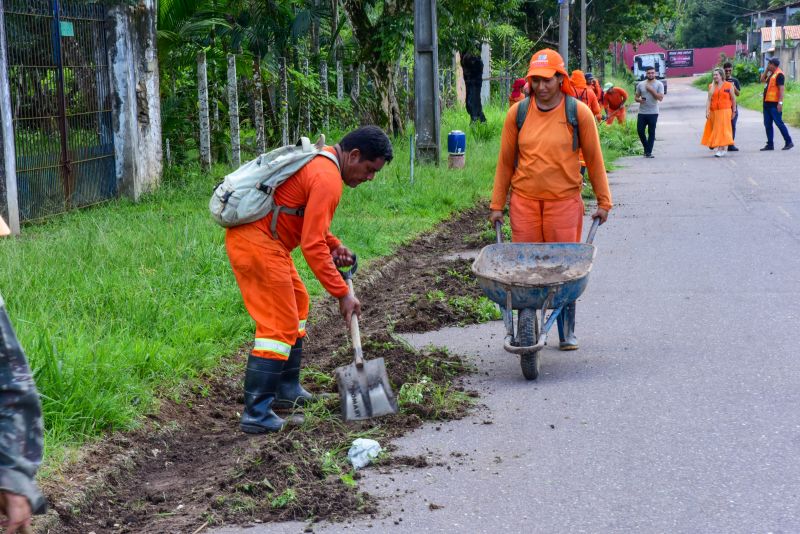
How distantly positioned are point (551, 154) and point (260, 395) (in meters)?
2.66

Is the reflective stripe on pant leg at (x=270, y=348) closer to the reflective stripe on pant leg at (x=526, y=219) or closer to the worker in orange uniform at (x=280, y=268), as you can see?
the worker in orange uniform at (x=280, y=268)

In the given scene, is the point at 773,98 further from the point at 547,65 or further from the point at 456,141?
the point at 547,65

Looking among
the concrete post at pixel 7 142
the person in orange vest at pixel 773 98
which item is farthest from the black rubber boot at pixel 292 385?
the person in orange vest at pixel 773 98

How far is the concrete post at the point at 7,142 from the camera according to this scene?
11.1 meters

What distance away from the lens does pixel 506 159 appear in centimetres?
761

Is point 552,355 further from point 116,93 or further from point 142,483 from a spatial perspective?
point 116,93

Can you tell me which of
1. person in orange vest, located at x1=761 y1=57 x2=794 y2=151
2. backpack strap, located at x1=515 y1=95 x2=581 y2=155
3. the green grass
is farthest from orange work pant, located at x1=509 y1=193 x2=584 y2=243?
person in orange vest, located at x1=761 y1=57 x2=794 y2=151

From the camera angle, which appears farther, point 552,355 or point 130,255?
point 130,255

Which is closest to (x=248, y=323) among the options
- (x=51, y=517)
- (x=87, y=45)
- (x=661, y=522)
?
(x=51, y=517)

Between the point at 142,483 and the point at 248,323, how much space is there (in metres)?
2.65

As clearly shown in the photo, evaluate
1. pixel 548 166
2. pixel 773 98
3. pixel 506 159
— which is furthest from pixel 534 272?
pixel 773 98

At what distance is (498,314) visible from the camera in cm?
888

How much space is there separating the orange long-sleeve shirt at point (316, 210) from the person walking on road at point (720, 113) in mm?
18714

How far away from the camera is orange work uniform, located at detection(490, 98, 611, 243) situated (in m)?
7.34
